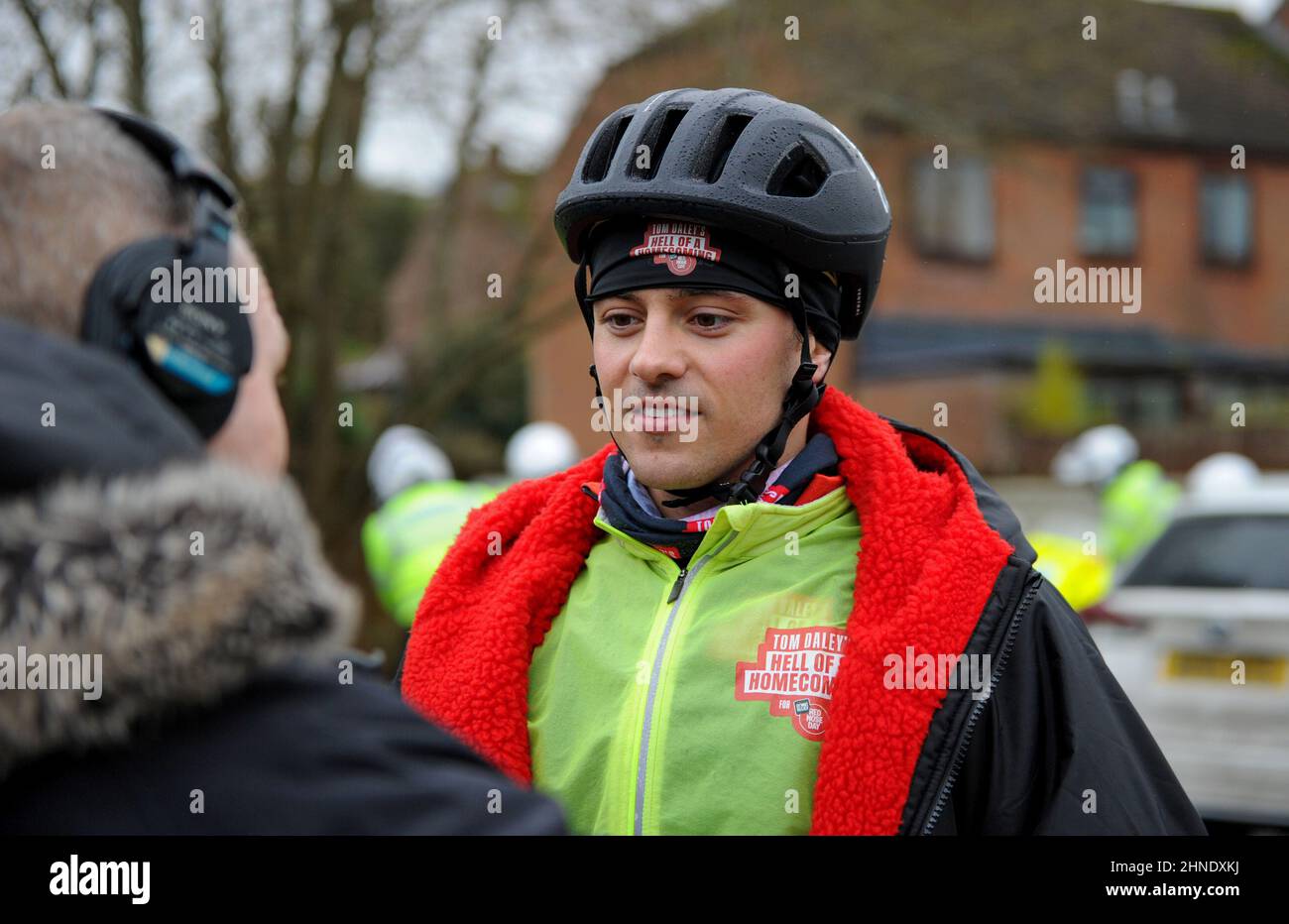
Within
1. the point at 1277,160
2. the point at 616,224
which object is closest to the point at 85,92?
the point at 616,224

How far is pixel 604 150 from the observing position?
108 inches

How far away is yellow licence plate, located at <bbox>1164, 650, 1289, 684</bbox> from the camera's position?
5.97 m

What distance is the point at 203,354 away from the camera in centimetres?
144

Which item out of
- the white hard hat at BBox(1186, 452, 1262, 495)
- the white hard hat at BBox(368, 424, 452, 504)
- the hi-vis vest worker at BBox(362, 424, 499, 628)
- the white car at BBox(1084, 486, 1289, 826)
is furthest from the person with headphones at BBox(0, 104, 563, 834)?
the white hard hat at BBox(1186, 452, 1262, 495)

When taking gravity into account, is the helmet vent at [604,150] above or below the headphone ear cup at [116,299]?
above

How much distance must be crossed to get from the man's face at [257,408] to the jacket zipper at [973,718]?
3.67 feet

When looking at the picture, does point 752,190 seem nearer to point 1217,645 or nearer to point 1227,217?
point 1217,645

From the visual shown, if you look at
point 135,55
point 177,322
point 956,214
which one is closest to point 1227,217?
point 956,214

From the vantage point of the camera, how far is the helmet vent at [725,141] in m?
2.54

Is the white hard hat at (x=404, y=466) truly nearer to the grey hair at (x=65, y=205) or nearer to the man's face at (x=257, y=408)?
the man's face at (x=257, y=408)

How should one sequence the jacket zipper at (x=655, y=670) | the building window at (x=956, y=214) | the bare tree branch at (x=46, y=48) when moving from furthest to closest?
1. the building window at (x=956, y=214)
2. the bare tree branch at (x=46, y=48)
3. the jacket zipper at (x=655, y=670)

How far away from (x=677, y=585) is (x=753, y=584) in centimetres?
14

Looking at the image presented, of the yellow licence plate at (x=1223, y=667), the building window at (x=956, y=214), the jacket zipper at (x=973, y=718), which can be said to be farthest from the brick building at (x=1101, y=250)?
the jacket zipper at (x=973, y=718)
